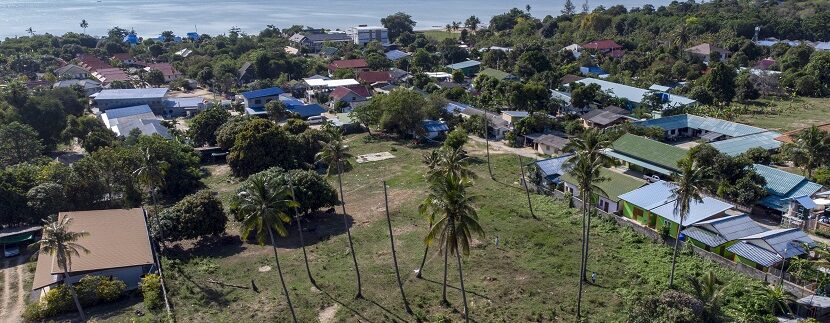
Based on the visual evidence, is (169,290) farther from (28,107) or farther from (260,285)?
(28,107)

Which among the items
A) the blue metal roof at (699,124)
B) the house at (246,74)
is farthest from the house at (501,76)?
the house at (246,74)

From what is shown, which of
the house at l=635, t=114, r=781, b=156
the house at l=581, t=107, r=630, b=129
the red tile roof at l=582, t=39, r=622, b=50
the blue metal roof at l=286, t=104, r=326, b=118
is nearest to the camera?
the house at l=635, t=114, r=781, b=156

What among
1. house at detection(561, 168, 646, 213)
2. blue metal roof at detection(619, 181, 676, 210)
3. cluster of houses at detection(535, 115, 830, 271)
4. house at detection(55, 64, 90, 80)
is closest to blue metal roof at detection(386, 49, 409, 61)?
house at detection(55, 64, 90, 80)

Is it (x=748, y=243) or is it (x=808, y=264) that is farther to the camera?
(x=748, y=243)

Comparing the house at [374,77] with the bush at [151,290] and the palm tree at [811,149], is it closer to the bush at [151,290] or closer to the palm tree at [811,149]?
the palm tree at [811,149]

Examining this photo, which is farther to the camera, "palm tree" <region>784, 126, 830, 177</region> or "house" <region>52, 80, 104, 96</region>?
"house" <region>52, 80, 104, 96</region>

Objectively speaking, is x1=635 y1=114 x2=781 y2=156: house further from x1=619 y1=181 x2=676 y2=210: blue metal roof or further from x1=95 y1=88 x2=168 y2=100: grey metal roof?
x1=95 y1=88 x2=168 y2=100: grey metal roof

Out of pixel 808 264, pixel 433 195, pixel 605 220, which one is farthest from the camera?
pixel 605 220

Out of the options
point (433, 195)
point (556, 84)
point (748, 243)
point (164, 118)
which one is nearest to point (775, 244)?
point (748, 243)
